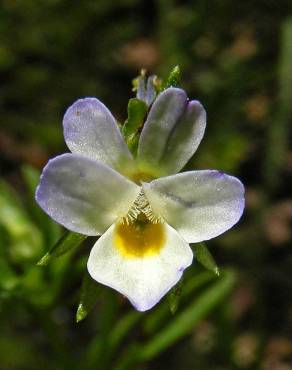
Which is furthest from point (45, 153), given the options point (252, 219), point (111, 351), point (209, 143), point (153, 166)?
point (153, 166)

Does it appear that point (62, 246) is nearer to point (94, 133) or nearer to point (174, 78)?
point (94, 133)

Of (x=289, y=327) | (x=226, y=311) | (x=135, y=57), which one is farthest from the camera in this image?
Answer: (x=135, y=57)

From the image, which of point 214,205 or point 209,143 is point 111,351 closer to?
point 214,205

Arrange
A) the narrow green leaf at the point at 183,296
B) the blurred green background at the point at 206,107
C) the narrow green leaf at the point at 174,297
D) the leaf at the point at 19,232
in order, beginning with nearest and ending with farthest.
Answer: the narrow green leaf at the point at 174,297 < the leaf at the point at 19,232 < the narrow green leaf at the point at 183,296 < the blurred green background at the point at 206,107

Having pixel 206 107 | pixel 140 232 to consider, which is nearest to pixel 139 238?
pixel 140 232

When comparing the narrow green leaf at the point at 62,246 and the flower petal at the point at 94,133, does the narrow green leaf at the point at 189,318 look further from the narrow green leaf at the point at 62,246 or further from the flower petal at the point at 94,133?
the flower petal at the point at 94,133

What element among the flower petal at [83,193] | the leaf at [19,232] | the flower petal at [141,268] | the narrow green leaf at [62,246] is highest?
the flower petal at [83,193]

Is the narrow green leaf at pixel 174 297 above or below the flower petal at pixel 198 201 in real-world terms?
below

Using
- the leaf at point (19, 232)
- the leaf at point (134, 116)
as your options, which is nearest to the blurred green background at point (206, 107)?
the leaf at point (19, 232)
